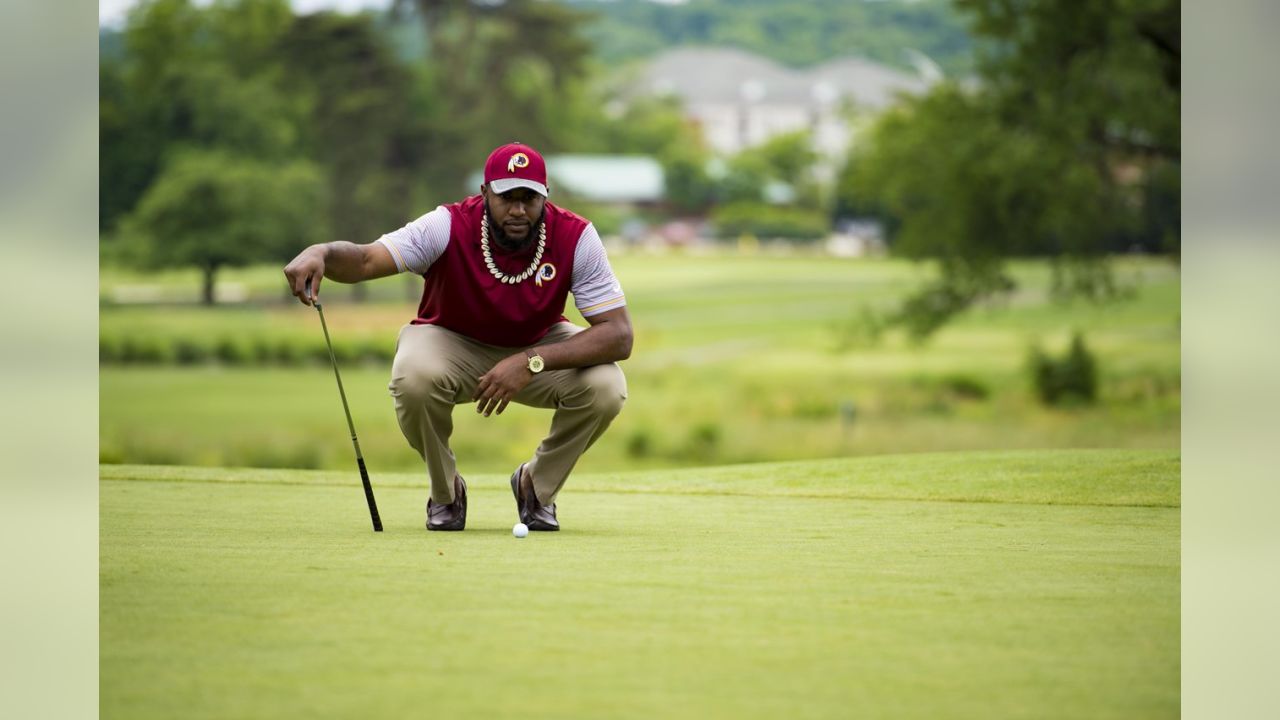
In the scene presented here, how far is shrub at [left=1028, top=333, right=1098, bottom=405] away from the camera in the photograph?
23359 millimetres

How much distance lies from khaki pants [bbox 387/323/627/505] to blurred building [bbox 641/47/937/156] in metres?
24.4

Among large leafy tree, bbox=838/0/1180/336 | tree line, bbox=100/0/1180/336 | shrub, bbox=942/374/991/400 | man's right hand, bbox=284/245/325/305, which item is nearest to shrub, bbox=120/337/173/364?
tree line, bbox=100/0/1180/336

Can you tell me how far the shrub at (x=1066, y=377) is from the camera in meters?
23.4

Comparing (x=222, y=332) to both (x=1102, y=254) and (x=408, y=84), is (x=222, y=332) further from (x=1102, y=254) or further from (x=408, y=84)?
(x=1102, y=254)

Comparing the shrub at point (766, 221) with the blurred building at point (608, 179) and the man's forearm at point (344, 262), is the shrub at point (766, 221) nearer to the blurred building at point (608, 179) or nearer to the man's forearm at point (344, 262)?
the blurred building at point (608, 179)

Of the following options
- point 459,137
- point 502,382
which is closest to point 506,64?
point 459,137

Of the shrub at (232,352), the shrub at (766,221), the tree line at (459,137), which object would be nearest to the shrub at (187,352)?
the shrub at (232,352)

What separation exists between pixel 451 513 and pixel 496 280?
74 centimetres

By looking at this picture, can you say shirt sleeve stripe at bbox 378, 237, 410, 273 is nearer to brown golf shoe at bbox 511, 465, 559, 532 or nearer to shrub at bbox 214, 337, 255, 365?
brown golf shoe at bbox 511, 465, 559, 532

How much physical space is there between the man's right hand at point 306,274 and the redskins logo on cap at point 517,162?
1.94 ft

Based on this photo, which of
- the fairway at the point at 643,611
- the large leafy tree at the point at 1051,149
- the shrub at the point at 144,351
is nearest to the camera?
the fairway at the point at 643,611

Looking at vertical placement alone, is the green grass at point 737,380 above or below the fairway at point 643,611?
below

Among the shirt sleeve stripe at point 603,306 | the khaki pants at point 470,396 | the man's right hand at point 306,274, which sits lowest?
the khaki pants at point 470,396
